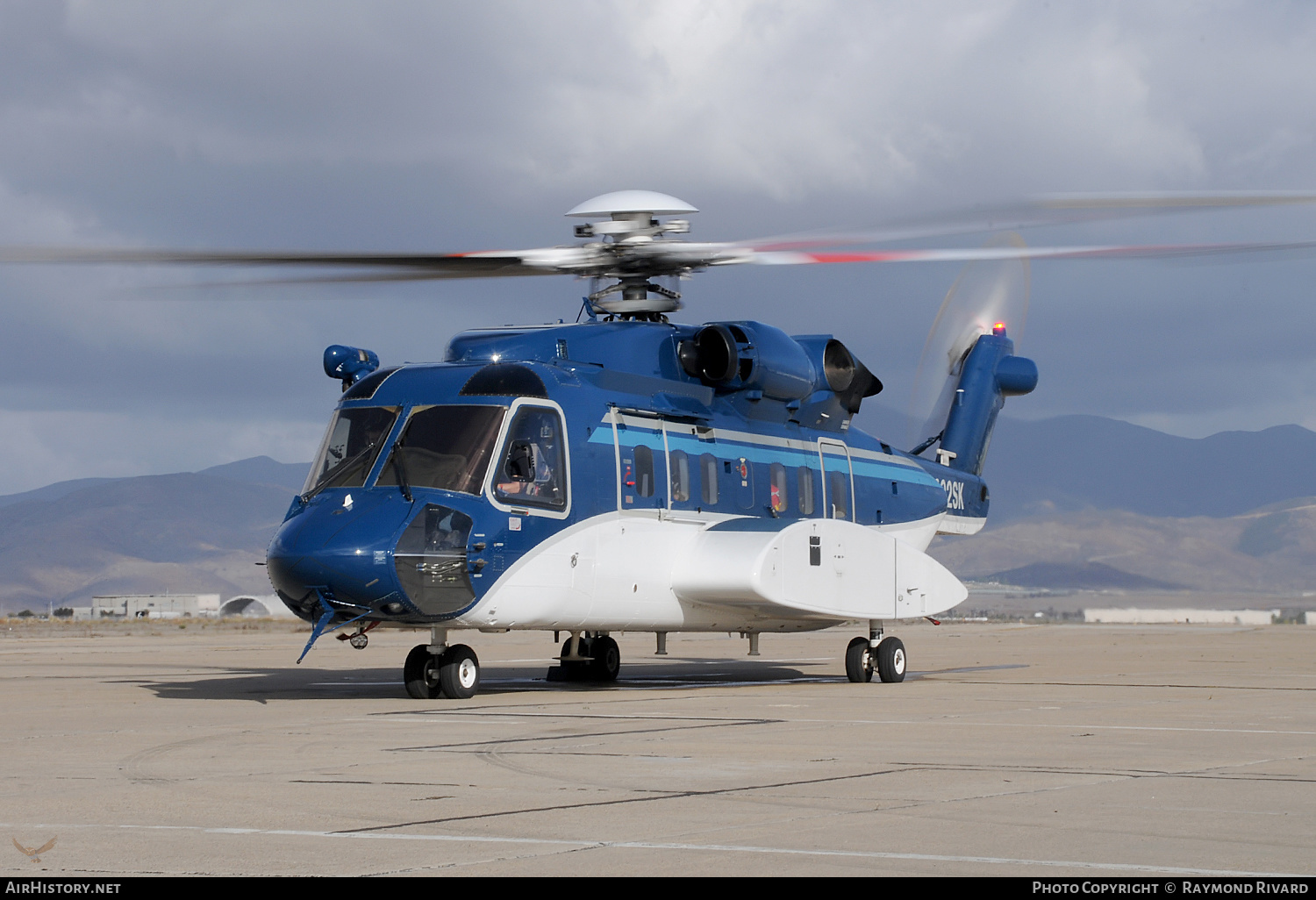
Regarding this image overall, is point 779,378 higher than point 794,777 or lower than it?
higher

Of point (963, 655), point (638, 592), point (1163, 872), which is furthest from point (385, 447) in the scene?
point (963, 655)

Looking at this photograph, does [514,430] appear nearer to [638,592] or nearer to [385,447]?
[385,447]

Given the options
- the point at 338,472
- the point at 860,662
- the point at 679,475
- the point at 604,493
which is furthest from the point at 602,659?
the point at 338,472

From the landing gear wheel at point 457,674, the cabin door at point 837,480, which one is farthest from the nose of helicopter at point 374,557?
the cabin door at point 837,480

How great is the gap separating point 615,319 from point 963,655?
1598 cm

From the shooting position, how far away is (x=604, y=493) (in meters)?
18.0

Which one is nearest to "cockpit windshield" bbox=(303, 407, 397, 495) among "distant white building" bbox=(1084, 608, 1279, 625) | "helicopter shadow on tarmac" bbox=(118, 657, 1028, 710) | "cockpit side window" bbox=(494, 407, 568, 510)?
"cockpit side window" bbox=(494, 407, 568, 510)

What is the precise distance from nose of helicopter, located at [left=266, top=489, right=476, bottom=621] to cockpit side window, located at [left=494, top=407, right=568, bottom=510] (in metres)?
0.81

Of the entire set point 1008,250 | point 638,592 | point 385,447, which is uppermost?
point 1008,250

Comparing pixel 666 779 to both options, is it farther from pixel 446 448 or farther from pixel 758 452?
pixel 758 452

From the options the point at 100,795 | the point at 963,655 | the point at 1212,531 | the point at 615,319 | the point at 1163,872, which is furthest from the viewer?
the point at 1212,531

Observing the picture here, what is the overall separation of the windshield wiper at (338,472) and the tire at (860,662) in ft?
25.1

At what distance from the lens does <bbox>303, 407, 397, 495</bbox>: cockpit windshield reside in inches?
648

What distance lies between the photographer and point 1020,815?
8039 mm
